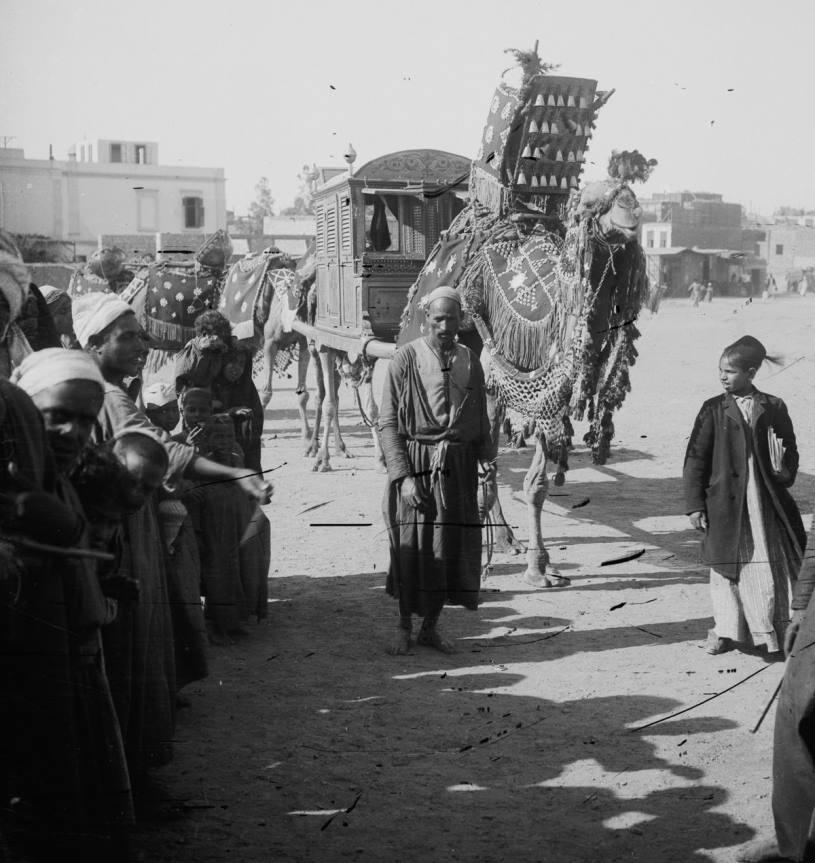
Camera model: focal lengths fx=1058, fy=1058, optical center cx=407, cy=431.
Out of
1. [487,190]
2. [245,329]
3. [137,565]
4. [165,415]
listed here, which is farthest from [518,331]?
[245,329]

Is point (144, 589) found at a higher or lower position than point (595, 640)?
higher

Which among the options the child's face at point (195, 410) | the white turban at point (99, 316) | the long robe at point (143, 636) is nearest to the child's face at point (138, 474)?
the long robe at point (143, 636)

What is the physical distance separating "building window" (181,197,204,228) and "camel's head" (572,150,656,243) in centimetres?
558

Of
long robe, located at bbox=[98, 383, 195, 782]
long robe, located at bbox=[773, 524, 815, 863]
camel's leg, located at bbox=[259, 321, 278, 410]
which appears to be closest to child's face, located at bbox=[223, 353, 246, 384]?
long robe, located at bbox=[98, 383, 195, 782]

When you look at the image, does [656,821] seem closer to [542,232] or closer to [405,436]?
[405,436]

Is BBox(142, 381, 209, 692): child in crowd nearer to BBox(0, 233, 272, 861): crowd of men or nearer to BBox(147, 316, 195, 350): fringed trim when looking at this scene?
BBox(0, 233, 272, 861): crowd of men

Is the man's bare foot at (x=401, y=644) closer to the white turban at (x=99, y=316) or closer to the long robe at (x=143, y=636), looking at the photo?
the long robe at (x=143, y=636)

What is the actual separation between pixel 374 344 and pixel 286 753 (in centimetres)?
486

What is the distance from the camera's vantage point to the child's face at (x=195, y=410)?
389cm

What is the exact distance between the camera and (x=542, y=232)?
6.64 metres

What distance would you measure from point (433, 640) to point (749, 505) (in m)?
1.67

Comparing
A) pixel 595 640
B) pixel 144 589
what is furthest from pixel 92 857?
pixel 595 640

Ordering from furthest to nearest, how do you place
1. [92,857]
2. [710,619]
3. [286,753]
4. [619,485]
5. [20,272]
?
[619,485]
[710,619]
[286,753]
[20,272]
[92,857]

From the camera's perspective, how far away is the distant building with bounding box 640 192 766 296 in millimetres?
5133
